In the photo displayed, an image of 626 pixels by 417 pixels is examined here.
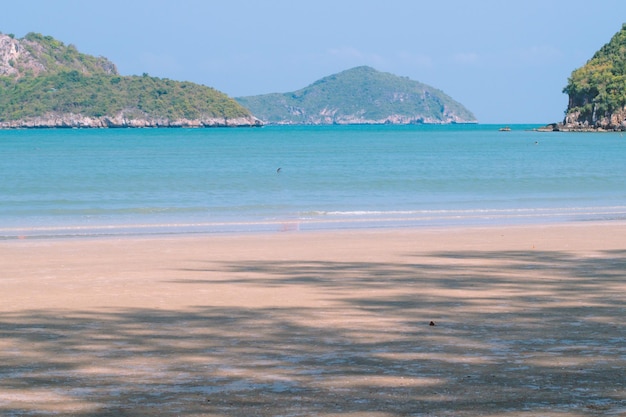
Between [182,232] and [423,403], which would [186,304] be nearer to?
[423,403]

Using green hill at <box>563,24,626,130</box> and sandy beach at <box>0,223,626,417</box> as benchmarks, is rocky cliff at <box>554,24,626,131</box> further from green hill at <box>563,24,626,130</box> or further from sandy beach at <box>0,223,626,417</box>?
sandy beach at <box>0,223,626,417</box>

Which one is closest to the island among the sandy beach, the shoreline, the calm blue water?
the calm blue water

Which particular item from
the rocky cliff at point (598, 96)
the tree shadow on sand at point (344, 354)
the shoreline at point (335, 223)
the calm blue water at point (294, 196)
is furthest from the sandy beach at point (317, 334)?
the rocky cliff at point (598, 96)

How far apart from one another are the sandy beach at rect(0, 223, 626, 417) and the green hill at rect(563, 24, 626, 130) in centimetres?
16436

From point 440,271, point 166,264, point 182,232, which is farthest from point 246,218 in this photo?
point 440,271

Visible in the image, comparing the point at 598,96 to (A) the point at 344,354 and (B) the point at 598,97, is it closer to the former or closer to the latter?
(B) the point at 598,97

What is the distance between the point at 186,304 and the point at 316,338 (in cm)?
265

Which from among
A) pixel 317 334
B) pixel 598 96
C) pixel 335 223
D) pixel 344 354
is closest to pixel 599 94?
pixel 598 96

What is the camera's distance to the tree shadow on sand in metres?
6.63

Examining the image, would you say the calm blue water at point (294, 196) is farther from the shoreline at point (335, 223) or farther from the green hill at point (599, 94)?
the green hill at point (599, 94)

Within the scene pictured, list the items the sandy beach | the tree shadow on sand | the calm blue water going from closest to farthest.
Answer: the tree shadow on sand → the sandy beach → the calm blue water

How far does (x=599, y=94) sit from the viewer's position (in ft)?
576

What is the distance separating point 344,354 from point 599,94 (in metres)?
176

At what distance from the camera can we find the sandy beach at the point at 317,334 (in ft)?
22.1
